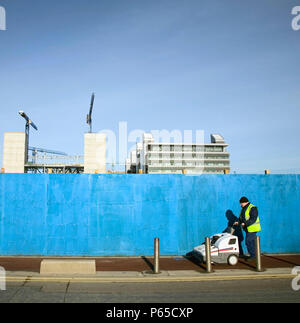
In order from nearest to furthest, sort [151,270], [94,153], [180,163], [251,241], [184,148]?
[151,270] < [251,241] < [94,153] < [180,163] < [184,148]

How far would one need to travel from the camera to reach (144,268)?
8.66m

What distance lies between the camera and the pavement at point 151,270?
7457 mm

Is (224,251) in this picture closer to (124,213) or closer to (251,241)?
(251,241)

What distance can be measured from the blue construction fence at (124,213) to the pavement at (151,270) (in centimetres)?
62

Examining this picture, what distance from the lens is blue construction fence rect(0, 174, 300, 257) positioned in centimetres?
1039

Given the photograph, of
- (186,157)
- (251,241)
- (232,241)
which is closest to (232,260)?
(232,241)

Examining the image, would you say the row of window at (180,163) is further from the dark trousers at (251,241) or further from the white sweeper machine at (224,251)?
the white sweeper machine at (224,251)

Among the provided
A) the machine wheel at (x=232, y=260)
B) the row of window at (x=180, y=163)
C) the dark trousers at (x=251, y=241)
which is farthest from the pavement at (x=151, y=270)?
the row of window at (x=180, y=163)

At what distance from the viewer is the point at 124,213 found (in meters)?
10.7

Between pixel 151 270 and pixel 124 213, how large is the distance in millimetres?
2775

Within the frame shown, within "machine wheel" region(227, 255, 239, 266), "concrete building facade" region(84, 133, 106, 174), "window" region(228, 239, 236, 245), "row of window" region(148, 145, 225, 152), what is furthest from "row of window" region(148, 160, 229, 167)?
"machine wheel" region(227, 255, 239, 266)
